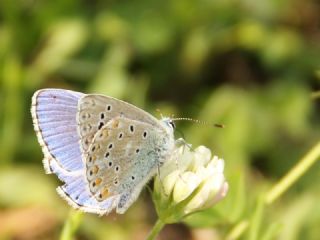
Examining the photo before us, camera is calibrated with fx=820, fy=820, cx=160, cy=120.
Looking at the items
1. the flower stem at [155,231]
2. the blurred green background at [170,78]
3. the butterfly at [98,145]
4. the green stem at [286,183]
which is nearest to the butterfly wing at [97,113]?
the butterfly at [98,145]

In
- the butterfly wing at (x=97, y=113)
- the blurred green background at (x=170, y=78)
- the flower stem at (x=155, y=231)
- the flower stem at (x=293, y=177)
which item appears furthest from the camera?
the blurred green background at (x=170, y=78)

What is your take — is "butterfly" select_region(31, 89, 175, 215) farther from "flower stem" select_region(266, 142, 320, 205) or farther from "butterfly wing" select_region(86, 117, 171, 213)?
"flower stem" select_region(266, 142, 320, 205)

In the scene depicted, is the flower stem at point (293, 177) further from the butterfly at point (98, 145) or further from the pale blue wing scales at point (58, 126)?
the pale blue wing scales at point (58, 126)

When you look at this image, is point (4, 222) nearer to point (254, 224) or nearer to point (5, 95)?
point (5, 95)

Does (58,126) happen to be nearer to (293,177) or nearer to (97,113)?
(97,113)

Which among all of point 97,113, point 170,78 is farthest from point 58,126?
point 170,78

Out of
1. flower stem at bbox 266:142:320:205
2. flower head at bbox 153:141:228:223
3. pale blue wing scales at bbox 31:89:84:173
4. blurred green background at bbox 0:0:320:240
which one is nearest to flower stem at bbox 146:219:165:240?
flower head at bbox 153:141:228:223
